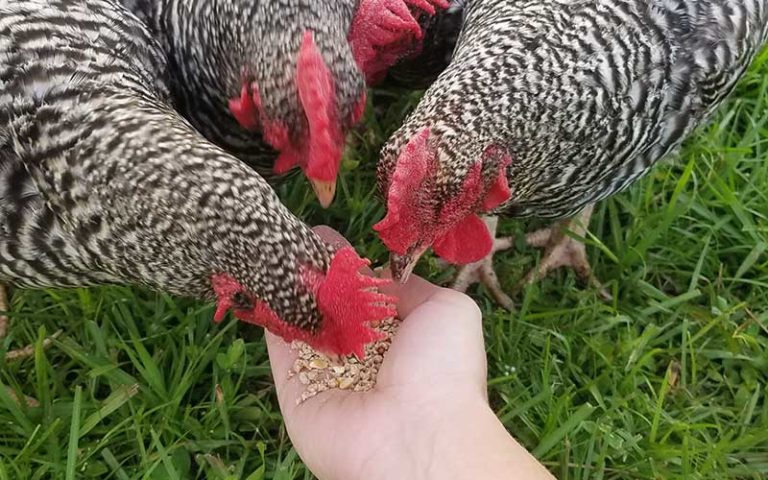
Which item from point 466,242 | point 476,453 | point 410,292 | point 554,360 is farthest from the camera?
point 554,360

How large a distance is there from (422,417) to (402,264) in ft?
1.33

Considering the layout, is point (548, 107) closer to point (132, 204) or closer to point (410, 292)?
point (410, 292)

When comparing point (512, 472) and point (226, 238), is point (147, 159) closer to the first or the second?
point (226, 238)

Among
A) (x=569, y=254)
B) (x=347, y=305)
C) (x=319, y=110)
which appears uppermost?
(x=319, y=110)

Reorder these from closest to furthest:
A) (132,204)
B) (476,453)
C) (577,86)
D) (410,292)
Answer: (132,204), (476,453), (577,86), (410,292)

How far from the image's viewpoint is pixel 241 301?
1880 millimetres

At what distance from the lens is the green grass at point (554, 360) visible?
8.30 feet

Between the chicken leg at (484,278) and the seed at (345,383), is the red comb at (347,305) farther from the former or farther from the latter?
the chicken leg at (484,278)

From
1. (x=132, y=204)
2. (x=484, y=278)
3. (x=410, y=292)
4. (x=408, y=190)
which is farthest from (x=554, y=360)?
(x=132, y=204)

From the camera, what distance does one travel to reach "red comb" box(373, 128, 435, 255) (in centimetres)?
187

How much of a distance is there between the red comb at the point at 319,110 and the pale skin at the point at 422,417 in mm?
370

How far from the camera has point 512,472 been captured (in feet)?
6.31

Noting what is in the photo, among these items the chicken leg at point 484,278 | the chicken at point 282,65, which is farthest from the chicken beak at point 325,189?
the chicken leg at point 484,278

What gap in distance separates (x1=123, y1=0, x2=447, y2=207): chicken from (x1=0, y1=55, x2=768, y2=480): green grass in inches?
23.4
